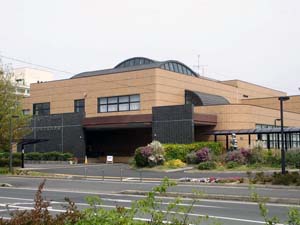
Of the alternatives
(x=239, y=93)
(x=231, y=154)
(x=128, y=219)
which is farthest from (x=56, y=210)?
(x=239, y=93)

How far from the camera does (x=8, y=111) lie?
37656mm

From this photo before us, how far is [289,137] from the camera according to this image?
48469 mm

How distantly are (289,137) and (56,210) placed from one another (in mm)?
38485

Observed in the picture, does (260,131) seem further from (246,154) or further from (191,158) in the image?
(191,158)

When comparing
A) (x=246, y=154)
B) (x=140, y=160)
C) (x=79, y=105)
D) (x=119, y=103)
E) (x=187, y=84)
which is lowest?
(x=140, y=160)

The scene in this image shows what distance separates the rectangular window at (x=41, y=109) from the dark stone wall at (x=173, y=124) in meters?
18.1

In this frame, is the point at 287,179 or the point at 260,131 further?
the point at 260,131

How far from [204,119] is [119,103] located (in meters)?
10.8

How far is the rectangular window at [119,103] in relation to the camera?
49500mm

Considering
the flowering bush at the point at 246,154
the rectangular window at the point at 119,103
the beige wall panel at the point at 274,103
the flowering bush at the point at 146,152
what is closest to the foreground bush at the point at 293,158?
the flowering bush at the point at 246,154

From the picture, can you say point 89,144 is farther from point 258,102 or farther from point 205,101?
point 258,102

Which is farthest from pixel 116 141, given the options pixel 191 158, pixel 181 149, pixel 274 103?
pixel 274 103

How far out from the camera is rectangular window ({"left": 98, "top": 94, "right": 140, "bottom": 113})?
49500 mm

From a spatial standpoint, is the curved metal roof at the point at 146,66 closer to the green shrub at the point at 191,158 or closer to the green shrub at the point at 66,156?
the green shrub at the point at 66,156
